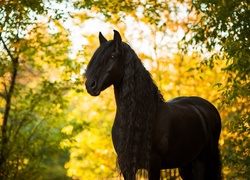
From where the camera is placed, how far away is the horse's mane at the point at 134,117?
4090 mm

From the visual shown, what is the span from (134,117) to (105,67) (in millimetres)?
497

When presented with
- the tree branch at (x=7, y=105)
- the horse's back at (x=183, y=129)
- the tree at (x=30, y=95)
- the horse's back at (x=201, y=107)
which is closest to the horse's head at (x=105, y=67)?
the horse's back at (x=183, y=129)

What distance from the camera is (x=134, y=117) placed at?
4133 mm

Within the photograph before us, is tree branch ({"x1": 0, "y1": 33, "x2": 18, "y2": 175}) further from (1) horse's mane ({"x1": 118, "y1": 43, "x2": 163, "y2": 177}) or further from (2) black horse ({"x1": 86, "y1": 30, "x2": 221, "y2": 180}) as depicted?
(1) horse's mane ({"x1": 118, "y1": 43, "x2": 163, "y2": 177})

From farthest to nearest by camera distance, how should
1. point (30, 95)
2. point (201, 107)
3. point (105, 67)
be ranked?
point (30, 95) → point (201, 107) → point (105, 67)

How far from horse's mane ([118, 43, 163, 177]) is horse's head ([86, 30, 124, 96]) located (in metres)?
0.06

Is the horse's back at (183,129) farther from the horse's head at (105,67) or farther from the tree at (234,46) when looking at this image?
the tree at (234,46)

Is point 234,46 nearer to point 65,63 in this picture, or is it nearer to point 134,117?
point 134,117

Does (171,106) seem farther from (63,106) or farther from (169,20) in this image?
(169,20)

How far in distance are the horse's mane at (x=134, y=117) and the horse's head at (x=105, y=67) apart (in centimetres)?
6

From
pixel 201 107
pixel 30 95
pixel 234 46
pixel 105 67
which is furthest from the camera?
pixel 30 95

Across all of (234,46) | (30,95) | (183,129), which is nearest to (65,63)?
(30,95)

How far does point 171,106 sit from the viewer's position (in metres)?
4.60

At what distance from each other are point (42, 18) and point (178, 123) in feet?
22.0
